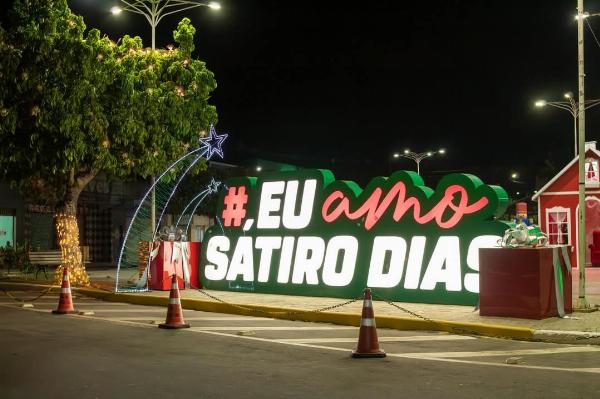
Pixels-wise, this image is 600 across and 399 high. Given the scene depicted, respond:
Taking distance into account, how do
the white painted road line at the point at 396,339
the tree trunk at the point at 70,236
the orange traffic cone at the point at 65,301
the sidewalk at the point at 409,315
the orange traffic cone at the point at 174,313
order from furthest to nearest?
1. the tree trunk at the point at 70,236
2. the orange traffic cone at the point at 65,301
3. the orange traffic cone at the point at 174,313
4. the sidewalk at the point at 409,315
5. the white painted road line at the point at 396,339

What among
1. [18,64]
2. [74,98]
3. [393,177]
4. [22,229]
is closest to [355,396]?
[393,177]

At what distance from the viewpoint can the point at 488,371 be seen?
8.61 m

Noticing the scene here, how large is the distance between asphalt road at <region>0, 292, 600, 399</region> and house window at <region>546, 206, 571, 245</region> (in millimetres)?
23325

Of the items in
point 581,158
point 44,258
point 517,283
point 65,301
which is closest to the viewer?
point 517,283

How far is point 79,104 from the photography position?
19594mm

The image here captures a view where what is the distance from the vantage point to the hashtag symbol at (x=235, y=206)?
1962cm

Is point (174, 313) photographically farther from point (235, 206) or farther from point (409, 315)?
point (235, 206)

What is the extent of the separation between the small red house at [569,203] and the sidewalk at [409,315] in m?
15.5

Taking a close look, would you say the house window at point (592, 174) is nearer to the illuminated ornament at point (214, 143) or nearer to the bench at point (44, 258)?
the illuminated ornament at point (214, 143)

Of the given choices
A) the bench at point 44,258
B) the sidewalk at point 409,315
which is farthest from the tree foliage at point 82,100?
the sidewalk at point 409,315

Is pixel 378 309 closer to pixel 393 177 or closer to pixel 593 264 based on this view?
pixel 393 177

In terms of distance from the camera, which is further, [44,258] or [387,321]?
[44,258]

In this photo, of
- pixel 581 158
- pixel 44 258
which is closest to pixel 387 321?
pixel 581 158

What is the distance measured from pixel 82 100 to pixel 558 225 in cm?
2289
